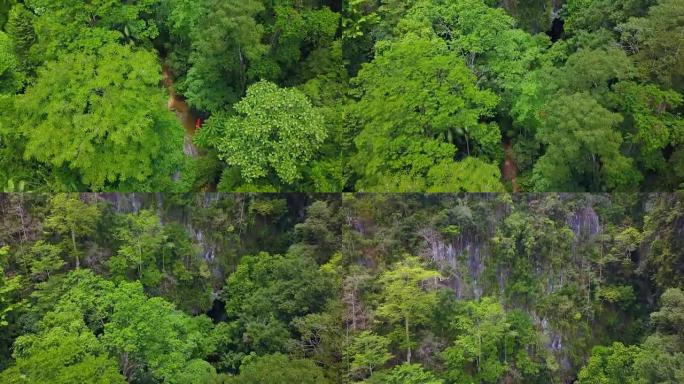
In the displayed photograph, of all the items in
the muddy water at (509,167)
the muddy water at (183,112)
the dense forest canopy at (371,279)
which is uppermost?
the muddy water at (183,112)

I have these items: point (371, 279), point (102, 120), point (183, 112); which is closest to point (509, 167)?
point (371, 279)

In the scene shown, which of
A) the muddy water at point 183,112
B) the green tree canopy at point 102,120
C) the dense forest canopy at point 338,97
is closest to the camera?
the green tree canopy at point 102,120

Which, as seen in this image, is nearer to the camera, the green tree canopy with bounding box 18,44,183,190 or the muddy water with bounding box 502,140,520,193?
the green tree canopy with bounding box 18,44,183,190

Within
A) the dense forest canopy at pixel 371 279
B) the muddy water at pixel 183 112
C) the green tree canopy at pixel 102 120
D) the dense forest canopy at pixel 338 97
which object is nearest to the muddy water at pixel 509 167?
the dense forest canopy at pixel 338 97

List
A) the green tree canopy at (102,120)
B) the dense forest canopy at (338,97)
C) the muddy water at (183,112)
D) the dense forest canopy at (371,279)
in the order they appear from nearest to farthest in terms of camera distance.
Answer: the green tree canopy at (102,120)
the dense forest canopy at (338,97)
the dense forest canopy at (371,279)
the muddy water at (183,112)

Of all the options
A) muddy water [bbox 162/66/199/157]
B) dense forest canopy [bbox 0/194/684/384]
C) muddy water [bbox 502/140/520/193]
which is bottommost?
dense forest canopy [bbox 0/194/684/384]

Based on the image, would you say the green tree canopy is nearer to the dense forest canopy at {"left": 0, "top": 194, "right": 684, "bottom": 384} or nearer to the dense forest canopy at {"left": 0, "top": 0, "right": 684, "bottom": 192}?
the dense forest canopy at {"left": 0, "top": 0, "right": 684, "bottom": 192}

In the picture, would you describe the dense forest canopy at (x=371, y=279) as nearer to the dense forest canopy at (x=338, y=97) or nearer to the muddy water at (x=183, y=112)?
the dense forest canopy at (x=338, y=97)

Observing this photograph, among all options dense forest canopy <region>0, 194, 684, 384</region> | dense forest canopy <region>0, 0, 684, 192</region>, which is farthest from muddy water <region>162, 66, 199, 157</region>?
dense forest canopy <region>0, 194, 684, 384</region>
